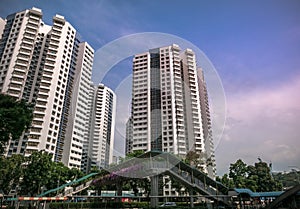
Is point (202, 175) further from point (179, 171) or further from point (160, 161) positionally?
point (160, 161)

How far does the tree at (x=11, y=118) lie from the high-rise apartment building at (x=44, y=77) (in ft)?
92.8

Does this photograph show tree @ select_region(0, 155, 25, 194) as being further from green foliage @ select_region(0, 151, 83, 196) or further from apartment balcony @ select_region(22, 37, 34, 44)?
apartment balcony @ select_region(22, 37, 34, 44)

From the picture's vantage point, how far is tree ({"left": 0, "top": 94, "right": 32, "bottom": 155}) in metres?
12.3

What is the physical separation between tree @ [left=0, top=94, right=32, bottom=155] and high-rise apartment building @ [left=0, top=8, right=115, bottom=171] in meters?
28.3

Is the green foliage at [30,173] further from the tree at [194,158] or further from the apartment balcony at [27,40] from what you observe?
the apartment balcony at [27,40]

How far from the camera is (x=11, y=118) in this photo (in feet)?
41.0

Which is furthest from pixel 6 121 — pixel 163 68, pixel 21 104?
pixel 163 68

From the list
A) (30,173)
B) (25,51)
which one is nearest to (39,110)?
(25,51)

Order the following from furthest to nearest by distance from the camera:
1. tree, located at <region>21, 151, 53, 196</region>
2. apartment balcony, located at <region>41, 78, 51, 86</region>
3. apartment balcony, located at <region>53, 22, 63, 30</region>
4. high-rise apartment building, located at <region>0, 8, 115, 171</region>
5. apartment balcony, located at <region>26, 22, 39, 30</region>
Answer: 1. apartment balcony, located at <region>53, 22, 63, 30</region>
2. apartment balcony, located at <region>26, 22, 39, 30</region>
3. apartment balcony, located at <region>41, 78, 51, 86</region>
4. high-rise apartment building, located at <region>0, 8, 115, 171</region>
5. tree, located at <region>21, 151, 53, 196</region>

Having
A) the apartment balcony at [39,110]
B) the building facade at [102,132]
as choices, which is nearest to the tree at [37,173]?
the apartment balcony at [39,110]

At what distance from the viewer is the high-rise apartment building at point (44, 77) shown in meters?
42.0

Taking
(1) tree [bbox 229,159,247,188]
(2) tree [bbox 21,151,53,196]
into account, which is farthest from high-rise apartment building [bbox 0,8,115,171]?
(1) tree [bbox 229,159,247,188]

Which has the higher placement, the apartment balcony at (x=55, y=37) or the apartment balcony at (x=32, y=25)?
the apartment balcony at (x=32, y=25)

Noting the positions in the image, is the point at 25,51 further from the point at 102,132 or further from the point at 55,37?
the point at 102,132
